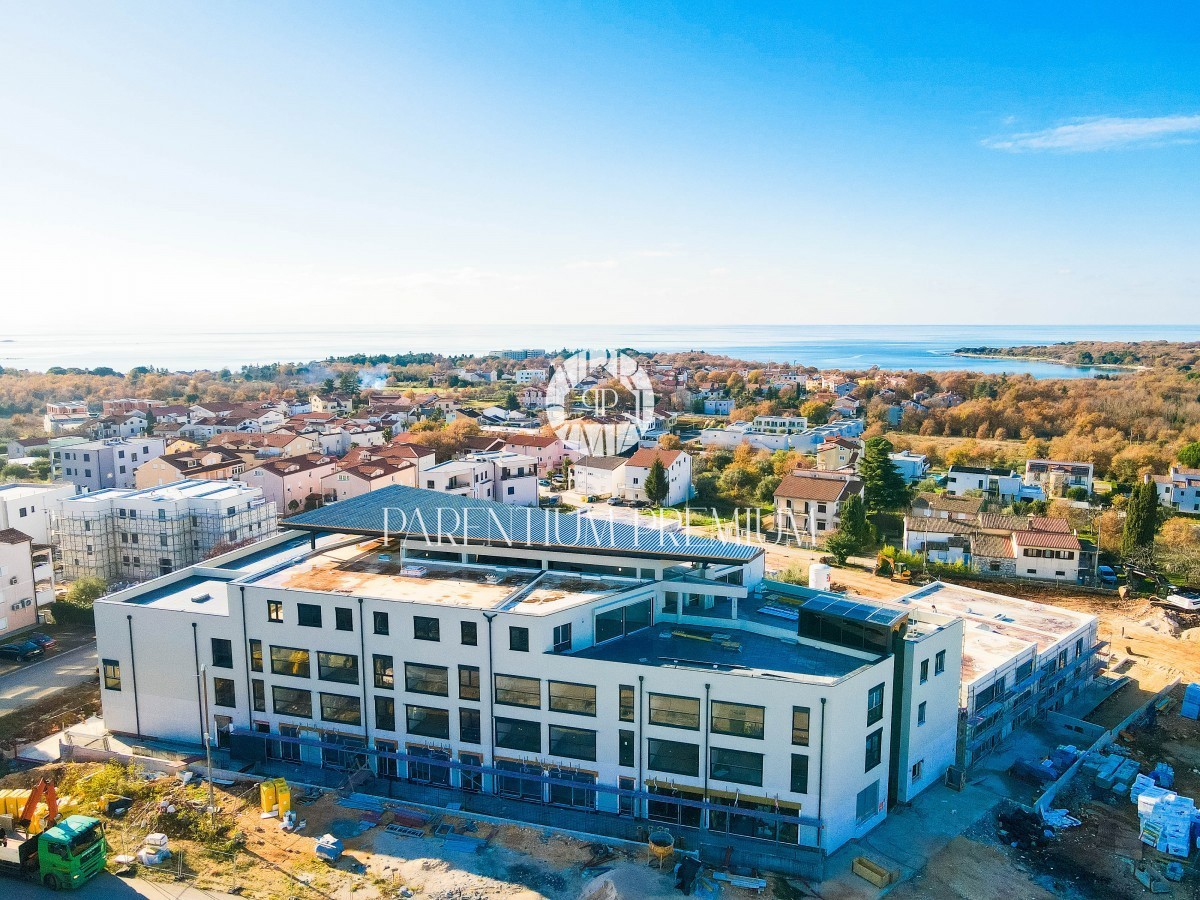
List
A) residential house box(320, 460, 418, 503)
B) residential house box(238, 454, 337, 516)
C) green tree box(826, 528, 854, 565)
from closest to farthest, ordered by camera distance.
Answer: green tree box(826, 528, 854, 565) → residential house box(238, 454, 337, 516) → residential house box(320, 460, 418, 503)

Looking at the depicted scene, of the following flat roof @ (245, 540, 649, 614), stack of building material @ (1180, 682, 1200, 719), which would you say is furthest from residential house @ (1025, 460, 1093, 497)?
flat roof @ (245, 540, 649, 614)

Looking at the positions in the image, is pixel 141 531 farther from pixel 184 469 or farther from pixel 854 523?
pixel 854 523

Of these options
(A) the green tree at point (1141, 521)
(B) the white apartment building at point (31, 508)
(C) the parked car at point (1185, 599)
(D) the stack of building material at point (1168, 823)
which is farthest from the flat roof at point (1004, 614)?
(B) the white apartment building at point (31, 508)

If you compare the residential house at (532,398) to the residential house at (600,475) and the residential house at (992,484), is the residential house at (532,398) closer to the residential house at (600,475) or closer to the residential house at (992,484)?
the residential house at (600,475)

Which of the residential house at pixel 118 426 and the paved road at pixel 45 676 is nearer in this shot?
the paved road at pixel 45 676

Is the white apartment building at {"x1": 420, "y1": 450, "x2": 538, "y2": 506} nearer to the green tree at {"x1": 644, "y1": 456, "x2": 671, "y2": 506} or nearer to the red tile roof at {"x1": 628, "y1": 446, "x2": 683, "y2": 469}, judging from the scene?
the red tile roof at {"x1": 628, "y1": 446, "x2": 683, "y2": 469}
